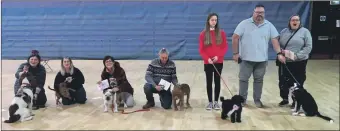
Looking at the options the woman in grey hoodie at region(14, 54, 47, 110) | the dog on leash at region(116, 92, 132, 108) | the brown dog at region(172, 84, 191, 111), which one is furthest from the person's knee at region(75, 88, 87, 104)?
the brown dog at region(172, 84, 191, 111)

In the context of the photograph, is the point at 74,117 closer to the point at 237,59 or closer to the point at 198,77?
the point at 237,59

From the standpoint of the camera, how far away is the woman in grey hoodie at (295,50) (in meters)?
4.61

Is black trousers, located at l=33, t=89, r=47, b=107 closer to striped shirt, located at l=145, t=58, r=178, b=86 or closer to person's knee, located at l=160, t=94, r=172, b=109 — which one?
striped shirt, located at l=145, t=58, r=178, b=86

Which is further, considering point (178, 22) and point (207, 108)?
point (178, 22)

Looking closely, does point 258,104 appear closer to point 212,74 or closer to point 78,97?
point 212,74

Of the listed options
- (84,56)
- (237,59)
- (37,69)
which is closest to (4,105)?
(37,69)

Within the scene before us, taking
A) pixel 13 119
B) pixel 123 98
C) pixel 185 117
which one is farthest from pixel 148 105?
pixel 13 119

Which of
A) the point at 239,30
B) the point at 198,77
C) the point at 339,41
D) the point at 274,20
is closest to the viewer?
the point at 339,41

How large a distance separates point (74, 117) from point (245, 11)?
8.72 metres

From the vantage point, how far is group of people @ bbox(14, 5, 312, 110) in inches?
182

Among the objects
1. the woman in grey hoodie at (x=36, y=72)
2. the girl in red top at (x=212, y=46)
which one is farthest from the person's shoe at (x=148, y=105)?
the woman in grey hoodie at (x=36, y=72)

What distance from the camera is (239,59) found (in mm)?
4762

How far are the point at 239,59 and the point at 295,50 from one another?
709 millimetres

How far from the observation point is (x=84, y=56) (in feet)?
40.3
